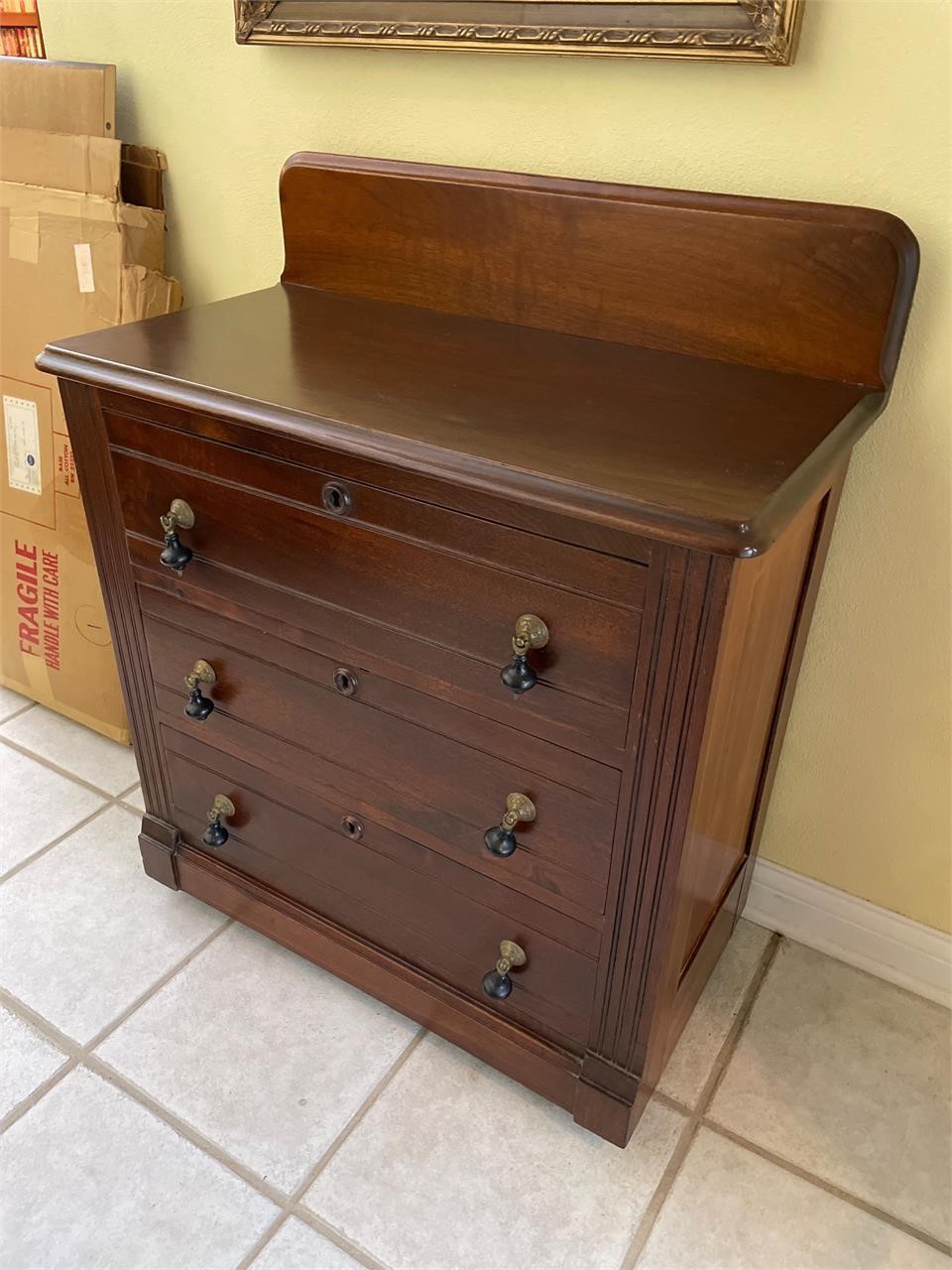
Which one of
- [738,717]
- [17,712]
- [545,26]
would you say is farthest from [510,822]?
[17,712]

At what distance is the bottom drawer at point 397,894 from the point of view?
1.10m

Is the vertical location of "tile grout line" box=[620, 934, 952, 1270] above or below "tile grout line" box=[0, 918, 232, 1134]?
above

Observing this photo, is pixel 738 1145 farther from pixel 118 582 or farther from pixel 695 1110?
pixel 118 582

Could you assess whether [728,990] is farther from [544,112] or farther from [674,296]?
[544,112]

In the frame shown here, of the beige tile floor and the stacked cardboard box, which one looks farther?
the stacked cardboard box

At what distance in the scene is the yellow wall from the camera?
3.20 feet

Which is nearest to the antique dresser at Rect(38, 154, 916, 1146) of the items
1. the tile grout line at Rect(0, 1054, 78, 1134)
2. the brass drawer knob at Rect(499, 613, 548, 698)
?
the brass drawer knob at Rect(499, 613, 548, 698)

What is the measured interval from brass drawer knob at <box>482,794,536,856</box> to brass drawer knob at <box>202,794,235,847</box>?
0.47 metres

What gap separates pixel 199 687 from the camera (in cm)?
124

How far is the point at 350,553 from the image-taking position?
3.25 feet

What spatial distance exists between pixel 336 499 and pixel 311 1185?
810mm

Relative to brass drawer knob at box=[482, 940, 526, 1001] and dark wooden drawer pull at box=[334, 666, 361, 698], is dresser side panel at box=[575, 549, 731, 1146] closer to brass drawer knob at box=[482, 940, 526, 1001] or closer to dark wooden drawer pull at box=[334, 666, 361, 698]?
brass drawer knob at box=[482, 940, 526, 1001]

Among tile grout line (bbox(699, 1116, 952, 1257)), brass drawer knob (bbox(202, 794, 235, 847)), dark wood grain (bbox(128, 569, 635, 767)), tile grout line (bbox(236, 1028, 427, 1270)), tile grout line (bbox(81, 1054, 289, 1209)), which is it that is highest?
dark wood grain (bbox(128, 569, 635, 767))

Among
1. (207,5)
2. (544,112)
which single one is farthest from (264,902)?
(207,5)
